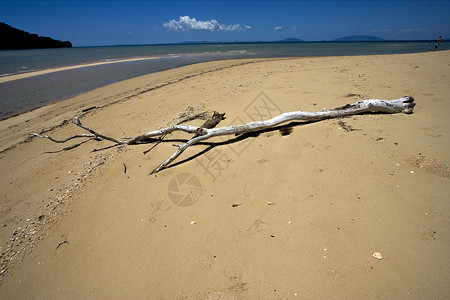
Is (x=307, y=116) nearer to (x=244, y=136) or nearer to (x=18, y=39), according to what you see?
(x=244, y=136)

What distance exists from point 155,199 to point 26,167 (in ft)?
12.1

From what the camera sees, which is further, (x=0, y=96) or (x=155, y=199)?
(x=0, y=96)

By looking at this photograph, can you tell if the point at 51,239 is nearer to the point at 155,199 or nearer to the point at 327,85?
the point at 155,199

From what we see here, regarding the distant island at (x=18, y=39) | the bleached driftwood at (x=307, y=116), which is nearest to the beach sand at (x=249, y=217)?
the bleached driftwood at (x=307, y=116)

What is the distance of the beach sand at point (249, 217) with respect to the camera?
1.74 m

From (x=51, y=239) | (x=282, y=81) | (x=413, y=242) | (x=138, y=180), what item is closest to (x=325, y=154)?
(x=413, y=242)

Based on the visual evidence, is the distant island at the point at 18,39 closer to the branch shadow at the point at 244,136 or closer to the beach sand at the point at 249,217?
the beach sand at the point at 249,217

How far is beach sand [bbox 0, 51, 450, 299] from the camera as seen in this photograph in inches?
68.6

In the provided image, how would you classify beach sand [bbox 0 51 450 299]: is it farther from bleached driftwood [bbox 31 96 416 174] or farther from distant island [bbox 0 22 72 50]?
distant island [bbox 0 22 72 50]

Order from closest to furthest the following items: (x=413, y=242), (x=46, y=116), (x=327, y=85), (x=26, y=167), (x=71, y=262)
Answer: (x=413, y=242) < (x=71, y=262) < (x=26, y=167) < (x=327, y=85) < (x=46, y=116)

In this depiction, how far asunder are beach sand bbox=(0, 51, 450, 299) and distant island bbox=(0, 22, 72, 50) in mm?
93587

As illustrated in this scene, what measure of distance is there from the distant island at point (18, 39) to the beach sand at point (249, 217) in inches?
3685

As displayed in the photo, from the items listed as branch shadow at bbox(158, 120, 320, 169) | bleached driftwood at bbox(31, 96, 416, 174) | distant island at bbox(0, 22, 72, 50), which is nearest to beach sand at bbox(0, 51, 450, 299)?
branch shadow at bbox(158, 120, 320, 169)

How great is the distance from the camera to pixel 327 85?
6.17 meters
